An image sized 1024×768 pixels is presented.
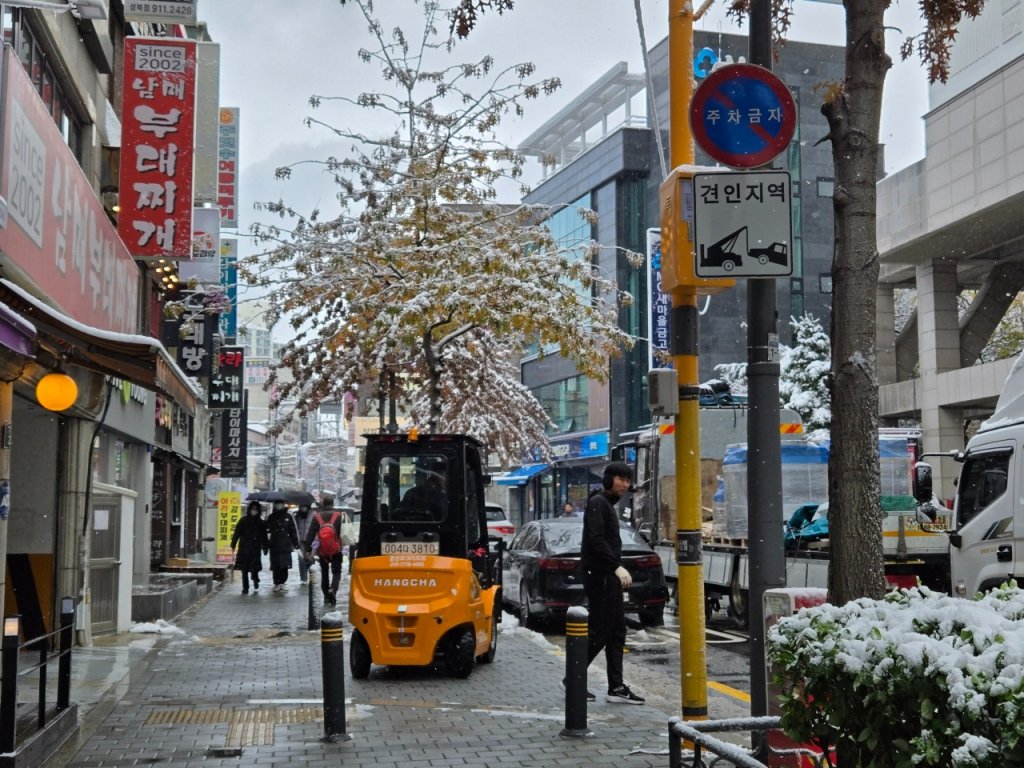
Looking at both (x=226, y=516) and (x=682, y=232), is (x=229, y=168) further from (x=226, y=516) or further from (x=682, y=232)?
(x=682, y=232)

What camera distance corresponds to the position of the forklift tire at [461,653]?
36.7 ft

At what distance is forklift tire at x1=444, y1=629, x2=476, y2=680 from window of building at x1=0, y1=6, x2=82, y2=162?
6.42 meters

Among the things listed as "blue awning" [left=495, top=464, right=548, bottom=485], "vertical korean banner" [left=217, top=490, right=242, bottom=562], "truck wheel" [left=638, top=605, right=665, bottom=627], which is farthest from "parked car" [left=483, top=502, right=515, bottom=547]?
"blue awning" [left=495, top=464, right=548, bottom=485]

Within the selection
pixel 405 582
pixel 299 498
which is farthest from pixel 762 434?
pixel 299 498

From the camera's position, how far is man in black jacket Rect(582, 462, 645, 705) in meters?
9.67

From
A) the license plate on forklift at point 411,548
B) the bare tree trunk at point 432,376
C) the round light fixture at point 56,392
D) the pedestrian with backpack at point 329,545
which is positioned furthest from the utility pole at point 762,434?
the pedestrian with backpack at point 329,545

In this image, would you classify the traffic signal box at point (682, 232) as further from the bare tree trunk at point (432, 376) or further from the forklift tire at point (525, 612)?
the bare tree trunk at point (432, 376)

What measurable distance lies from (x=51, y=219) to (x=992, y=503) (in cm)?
937

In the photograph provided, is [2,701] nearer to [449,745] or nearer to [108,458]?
[449,745]

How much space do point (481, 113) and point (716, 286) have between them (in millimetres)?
12657

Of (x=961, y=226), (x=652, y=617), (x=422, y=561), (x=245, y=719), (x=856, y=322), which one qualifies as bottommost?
(x=245, y=719)

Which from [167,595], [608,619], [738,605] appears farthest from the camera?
[167,595]

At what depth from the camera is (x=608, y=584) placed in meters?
9.73

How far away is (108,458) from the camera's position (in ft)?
54.1
